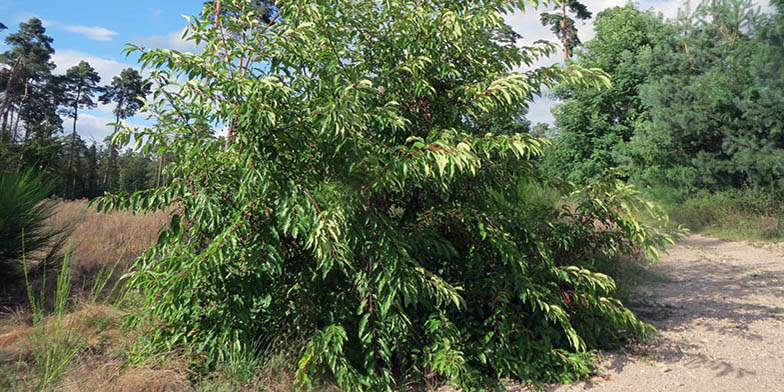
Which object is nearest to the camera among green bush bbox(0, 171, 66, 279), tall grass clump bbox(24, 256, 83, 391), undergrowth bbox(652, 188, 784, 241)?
tall grass clump bbox(24, 256, 83, 391)

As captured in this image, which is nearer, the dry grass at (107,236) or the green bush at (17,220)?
the green bush at (17,220)

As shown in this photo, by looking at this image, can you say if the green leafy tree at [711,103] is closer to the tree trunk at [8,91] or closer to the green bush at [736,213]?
the green bush at [736,213]

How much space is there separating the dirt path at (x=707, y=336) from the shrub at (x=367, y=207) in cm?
39

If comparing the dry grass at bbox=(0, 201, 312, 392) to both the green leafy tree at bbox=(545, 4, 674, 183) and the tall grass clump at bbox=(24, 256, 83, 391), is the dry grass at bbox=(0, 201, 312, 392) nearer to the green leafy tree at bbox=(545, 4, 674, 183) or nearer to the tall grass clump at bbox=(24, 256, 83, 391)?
the tall grass clump at bbox=(24, 256, 83, 391)

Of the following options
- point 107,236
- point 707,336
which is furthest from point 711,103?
point 107,236

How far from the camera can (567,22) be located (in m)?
28.4

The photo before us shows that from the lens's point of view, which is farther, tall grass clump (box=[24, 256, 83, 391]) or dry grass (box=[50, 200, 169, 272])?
dry grass (box=[50, 200, 169, 272])

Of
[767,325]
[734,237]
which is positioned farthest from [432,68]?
[734,237]

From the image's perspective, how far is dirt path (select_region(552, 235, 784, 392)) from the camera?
385cm

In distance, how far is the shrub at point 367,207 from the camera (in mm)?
3020

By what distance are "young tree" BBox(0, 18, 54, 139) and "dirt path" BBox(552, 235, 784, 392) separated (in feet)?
126

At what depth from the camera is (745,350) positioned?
4430 mm

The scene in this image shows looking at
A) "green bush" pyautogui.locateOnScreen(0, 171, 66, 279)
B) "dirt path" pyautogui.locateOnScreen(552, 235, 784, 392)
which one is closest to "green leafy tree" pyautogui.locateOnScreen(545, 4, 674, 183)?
"dirt path" pyautogui.locateOnScreen(552, 235, 784, 392)

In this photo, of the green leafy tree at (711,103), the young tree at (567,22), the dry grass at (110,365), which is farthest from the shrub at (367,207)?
the young tree at (567,22)
